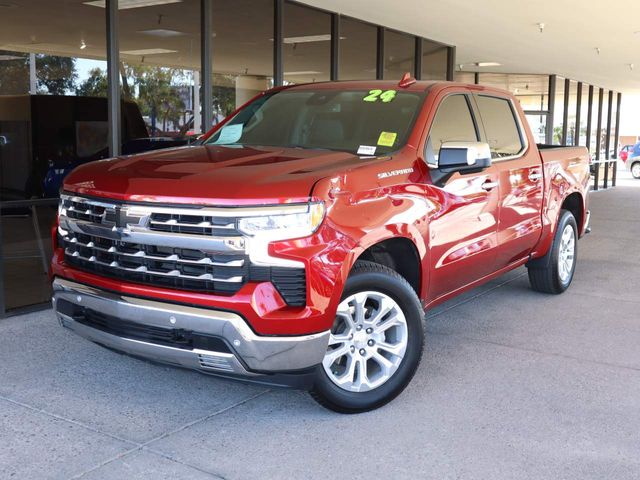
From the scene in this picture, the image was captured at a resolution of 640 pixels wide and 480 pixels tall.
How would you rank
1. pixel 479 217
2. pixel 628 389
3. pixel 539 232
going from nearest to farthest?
pixel 628 389, pixel 479 217, pixel 539 232

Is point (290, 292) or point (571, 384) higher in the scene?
point (290, 292)

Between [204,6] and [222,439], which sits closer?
[222,439]

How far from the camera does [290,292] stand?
10.7ft

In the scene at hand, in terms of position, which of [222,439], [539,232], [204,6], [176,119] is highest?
[204,6]

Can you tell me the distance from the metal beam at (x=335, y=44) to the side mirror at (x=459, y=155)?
20.7ft

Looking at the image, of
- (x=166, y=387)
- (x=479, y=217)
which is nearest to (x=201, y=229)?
(x=166, y=387)

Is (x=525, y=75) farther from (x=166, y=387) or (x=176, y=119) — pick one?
(x=166, y=387)

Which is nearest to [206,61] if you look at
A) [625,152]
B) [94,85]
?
[94,85]

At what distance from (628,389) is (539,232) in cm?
194

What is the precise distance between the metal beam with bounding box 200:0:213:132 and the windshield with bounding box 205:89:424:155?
295cm

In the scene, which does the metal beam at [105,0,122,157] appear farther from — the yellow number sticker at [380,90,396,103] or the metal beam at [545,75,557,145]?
the metal beam at [545,75,557,145]

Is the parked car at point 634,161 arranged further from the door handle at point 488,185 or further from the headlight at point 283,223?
the headlight at point 283,223

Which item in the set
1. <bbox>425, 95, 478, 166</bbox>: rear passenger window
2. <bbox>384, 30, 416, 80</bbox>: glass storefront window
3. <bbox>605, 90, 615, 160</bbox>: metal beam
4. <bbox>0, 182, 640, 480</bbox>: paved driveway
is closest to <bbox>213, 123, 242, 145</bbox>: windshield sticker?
<bbox>425, 95, 478, 166</bbox>: rear passenger window

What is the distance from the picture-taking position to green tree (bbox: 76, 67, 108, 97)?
6.56 metres
